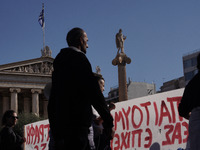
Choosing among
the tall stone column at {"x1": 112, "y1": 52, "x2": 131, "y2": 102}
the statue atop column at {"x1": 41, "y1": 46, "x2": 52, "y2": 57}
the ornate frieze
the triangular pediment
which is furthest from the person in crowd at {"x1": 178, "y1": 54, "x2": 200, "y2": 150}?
the statue atop column at {"x1": 41, "y1": 46, "x2": 52, "y2": 57}

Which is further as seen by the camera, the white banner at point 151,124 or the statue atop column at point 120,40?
the statue atop column at point 120,40

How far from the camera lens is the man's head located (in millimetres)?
3133

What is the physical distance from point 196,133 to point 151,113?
9.22 ft

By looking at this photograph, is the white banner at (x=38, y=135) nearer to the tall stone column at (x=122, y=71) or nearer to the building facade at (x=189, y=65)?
the tall stone column at (x=122, y=71)

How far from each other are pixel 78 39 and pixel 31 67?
49.3 meters

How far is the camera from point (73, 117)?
273 centimetres

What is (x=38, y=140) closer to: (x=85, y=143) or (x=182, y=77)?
(x=85, y=143)

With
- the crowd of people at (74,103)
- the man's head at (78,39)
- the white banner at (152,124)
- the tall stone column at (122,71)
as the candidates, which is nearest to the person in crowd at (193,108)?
the crowd of people at (74,103)

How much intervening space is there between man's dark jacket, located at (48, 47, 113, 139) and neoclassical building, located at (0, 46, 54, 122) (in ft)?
151

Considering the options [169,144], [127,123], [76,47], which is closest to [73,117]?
[76,47]

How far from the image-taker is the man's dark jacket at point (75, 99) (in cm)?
273

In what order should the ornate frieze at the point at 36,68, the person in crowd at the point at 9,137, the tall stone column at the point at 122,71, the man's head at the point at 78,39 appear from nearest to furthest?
the man's head at the point at 78,39, the person in crowd at the point at 9,137, the tall stone column at the point at 122,71, the ornate frieze at the point at 36,68

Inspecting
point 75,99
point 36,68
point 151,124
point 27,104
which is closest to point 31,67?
point 36,68

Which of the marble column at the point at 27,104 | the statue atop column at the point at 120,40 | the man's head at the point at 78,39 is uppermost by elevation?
the marble column at the point at 27,104
